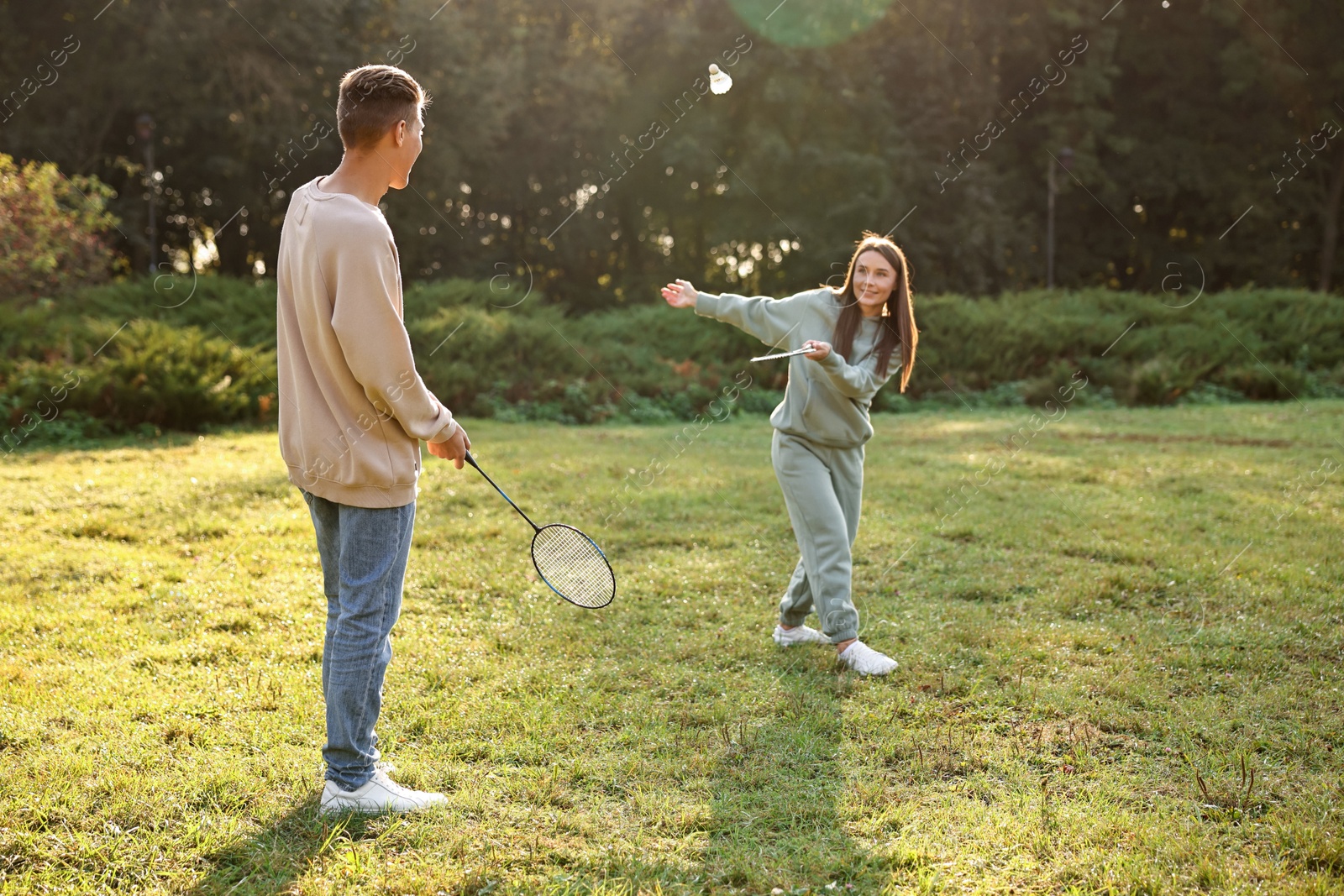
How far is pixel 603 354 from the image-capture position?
57.9 ft

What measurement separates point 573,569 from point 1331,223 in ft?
135

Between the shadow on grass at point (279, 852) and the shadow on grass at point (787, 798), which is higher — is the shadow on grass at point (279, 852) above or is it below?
below

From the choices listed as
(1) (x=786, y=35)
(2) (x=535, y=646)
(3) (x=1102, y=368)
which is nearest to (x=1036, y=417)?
(3) (x=1102, y=368)

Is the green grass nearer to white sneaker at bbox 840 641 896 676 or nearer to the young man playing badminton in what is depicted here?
white sneaker at bbox 840 641 896 676

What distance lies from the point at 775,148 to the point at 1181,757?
29.9 metres

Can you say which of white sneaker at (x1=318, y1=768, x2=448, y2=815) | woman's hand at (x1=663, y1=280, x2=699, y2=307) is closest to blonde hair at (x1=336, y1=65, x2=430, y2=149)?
woman's hand at (x1=663, y1=280, x2=699, y2=307)

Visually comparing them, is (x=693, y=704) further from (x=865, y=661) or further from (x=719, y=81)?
(x=719, y=81)

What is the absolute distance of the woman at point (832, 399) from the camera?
206 inches

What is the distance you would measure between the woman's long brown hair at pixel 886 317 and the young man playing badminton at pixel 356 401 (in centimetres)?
253

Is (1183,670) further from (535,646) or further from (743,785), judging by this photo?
(535,646)

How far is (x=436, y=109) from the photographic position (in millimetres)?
28422

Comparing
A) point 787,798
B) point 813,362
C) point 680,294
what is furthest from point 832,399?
point 787,798

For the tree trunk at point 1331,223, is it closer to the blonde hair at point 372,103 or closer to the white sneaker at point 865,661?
the white sneaker at point 865,661

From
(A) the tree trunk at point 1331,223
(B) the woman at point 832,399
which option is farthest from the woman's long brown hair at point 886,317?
(A) the tree trunk at point 1331,223
